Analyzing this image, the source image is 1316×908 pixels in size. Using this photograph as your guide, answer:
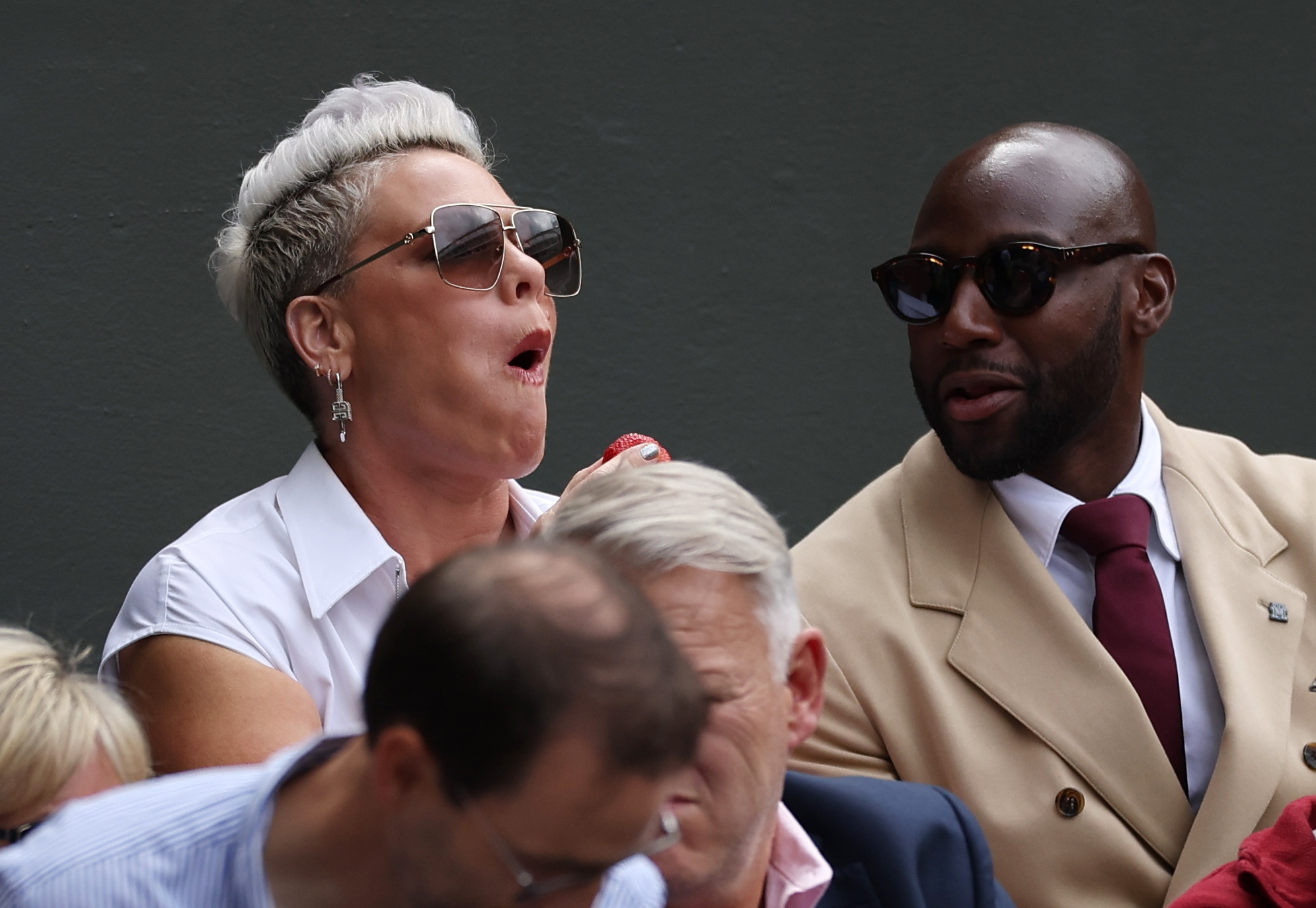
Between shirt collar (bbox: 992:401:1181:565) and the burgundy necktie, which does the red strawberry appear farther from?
the burgundy necktie

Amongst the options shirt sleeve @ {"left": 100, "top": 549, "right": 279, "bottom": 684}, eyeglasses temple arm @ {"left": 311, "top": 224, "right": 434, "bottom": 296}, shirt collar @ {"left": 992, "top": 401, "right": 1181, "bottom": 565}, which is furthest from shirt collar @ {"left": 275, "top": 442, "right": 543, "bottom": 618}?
shirt collar @ {"left": 992, "top": 401, "right": 1181, "bottom": 565}

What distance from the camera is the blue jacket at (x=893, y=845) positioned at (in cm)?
202

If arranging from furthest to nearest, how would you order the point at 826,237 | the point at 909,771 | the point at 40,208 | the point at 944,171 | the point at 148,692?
the point at 826,237 < the point at 40,208 < the point at 944,171 < the point at 909,771 < the point at 148,692

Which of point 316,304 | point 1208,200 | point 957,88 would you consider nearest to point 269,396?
point 316,304

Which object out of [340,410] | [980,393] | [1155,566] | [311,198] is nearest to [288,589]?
[340,410]

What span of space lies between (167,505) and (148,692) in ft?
4.07

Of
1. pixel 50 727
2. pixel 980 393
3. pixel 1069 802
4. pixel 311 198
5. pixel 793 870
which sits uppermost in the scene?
pixel 311 198

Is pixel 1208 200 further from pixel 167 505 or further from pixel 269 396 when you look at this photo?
pixel 167 505

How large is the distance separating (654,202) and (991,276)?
1.36 m

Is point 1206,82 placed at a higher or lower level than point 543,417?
higher

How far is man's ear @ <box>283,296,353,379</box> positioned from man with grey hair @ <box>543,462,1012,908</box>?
78 cm

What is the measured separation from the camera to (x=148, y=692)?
2.30 meters

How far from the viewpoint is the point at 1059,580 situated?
2656 mm

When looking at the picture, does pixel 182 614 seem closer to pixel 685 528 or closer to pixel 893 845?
pixel 685 528
